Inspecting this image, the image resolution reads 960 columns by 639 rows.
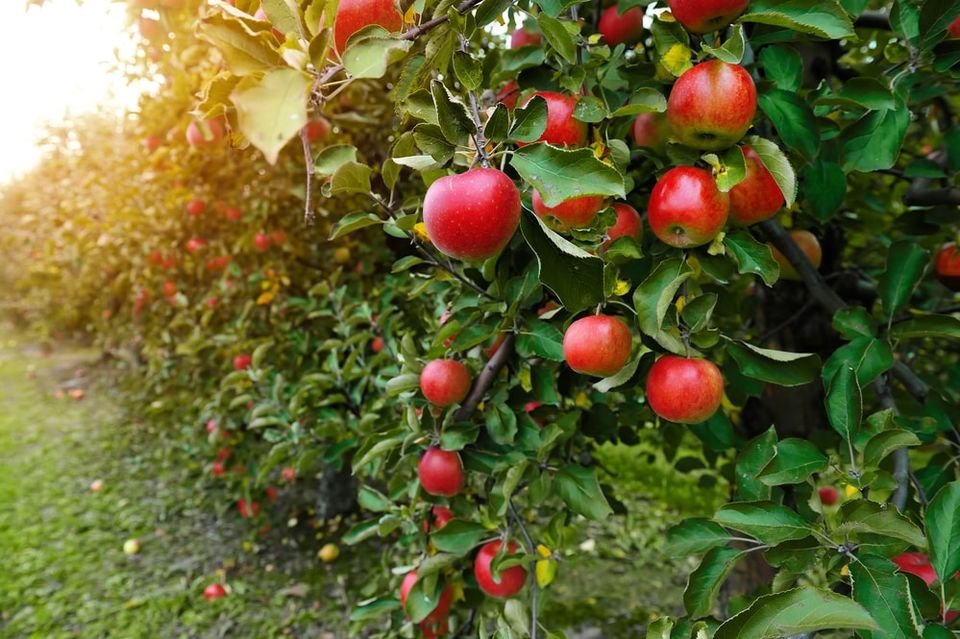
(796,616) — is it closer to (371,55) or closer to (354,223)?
(371,55)

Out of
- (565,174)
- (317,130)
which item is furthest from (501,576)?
(317,130)

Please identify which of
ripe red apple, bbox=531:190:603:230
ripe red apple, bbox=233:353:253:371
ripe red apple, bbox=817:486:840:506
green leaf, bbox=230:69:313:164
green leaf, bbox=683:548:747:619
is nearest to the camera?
green leaf, bbox=230:69:313:164

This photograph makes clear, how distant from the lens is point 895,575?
76 cm

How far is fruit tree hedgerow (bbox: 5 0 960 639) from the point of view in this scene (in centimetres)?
64

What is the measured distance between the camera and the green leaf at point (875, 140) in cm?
93

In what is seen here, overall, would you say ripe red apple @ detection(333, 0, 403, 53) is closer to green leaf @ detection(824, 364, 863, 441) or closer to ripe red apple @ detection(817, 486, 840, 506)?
green leaf @ detection(824, 364, 863, 441)

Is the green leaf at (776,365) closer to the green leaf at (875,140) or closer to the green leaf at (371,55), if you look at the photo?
the green leaf at (875,140)

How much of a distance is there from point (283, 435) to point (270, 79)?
6.01 feet

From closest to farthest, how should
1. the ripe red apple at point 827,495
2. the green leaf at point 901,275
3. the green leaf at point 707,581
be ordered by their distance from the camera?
the green leaf at point 707,581, the green leaf at point 901,275, the ripe red apple at point 827,495

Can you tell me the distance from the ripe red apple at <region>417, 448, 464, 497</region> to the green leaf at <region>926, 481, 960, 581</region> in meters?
0.77

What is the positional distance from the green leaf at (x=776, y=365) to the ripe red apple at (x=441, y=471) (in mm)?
569

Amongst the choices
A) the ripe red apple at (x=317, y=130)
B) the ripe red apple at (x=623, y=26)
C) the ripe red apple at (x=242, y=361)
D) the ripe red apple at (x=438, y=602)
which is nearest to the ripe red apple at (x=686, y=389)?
the ripe red apple at (x=623, y=26)

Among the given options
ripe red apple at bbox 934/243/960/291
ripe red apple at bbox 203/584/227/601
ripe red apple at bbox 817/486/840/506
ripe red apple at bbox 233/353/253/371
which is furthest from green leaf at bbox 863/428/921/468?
ripe red apple at bbox 203/584/227/601

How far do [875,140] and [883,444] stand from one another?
1.55ft
